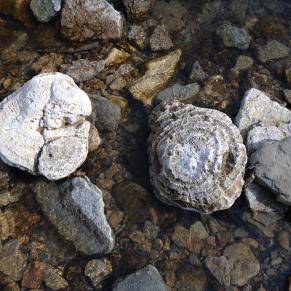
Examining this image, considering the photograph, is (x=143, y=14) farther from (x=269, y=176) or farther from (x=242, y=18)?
(x=269, y=176)

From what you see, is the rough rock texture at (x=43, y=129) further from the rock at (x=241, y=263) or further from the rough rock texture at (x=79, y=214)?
the rock at (x=241, y=263)

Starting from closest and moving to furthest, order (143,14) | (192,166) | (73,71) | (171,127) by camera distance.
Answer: (192,166) → (171,127) → (73,71) → (143,14)

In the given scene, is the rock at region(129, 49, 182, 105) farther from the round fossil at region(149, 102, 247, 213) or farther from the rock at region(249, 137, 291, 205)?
the rock at region(249, 137, 291, 205)

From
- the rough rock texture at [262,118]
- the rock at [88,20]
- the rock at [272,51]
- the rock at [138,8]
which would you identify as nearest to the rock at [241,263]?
the rough rock texture at [262,118]

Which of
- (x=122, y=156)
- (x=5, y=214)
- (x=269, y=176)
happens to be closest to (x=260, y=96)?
(x=269, y=176)

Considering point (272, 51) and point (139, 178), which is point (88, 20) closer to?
point (139, 178)

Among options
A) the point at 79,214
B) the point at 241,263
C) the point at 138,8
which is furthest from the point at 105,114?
the point at 241,263

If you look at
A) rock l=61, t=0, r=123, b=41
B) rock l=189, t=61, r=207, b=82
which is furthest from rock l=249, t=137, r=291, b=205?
rock l=61, t=0, r=123, b=41
